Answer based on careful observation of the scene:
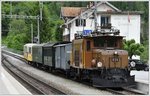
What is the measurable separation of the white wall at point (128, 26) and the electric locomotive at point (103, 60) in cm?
1379

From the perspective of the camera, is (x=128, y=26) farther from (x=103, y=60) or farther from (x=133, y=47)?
(x=103, y=60)

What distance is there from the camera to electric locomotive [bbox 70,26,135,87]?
60.0 feet

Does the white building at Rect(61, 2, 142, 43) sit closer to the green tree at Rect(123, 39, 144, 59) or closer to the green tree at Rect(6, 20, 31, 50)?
the green tree at Rect(123, 39, 144, 59)

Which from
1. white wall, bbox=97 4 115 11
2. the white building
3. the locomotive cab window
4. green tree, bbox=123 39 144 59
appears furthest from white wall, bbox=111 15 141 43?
the locomotive cab window

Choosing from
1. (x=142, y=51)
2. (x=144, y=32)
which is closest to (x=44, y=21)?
(x=142, y=51)

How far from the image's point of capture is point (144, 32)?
39.1m

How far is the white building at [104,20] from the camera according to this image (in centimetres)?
3394

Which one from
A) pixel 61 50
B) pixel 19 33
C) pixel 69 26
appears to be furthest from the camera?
pixel 19 33

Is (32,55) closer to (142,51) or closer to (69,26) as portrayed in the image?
(69,26)

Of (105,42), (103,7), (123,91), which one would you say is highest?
(103,7)

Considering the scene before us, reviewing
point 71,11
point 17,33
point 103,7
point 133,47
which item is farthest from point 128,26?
point 17,33

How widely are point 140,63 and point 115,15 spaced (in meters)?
6.07

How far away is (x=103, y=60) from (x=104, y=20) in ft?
66.8

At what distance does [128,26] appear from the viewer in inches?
1356
